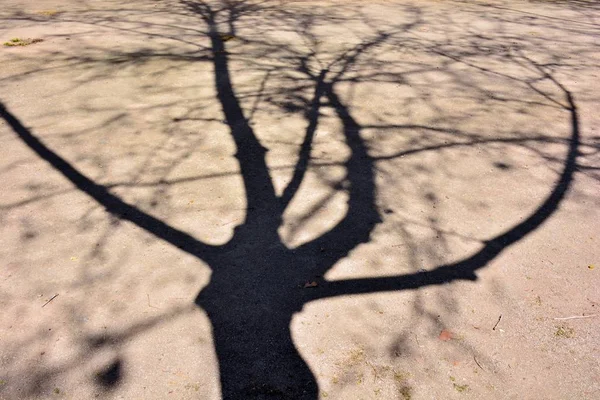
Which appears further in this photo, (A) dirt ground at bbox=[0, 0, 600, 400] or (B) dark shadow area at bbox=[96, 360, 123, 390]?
(A) dirt ground at bbox=[0, 0, 600, 400]

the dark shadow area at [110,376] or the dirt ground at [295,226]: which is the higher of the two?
the dark shadow area at [110,376]

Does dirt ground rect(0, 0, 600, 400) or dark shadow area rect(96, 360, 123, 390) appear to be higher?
dark shadow area rect(96, 360, 123, 390)

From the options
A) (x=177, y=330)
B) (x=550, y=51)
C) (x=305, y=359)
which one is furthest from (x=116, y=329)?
(x=550, y=51)

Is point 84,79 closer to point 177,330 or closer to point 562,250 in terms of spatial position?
point 177,330

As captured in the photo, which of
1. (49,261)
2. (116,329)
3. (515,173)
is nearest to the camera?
(116,329)

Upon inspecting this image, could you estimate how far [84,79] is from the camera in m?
6.71

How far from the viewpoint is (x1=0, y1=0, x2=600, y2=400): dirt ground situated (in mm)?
2896

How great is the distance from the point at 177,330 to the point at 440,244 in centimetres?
190

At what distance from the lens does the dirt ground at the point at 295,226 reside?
2.90m

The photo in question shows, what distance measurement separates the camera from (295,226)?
13.1ft

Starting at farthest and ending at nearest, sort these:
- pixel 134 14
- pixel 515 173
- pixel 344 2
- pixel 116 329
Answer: pixel 344 2 < pixel 134 14 < pixel 515 173 < pixel 116 329

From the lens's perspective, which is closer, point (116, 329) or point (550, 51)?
point (116, 329)

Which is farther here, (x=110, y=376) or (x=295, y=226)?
(x=295, y=226)

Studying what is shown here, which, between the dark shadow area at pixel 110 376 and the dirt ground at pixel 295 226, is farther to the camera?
the dirt ground at pixel 295 226
